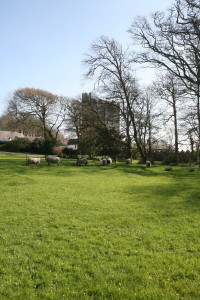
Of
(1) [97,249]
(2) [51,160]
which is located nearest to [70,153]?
(2) [51,160]

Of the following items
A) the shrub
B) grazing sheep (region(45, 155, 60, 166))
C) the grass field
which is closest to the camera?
the grass field

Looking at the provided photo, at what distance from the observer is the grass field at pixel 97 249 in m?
4.08

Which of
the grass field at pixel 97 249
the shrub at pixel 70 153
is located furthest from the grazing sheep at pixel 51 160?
the shrub at pixel 70 153

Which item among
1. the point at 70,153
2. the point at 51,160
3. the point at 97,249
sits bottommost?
the point at 97,249

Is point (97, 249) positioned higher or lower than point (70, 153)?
lower

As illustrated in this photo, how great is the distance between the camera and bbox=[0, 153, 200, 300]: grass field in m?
4.08

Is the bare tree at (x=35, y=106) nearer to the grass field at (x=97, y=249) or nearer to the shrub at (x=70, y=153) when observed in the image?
the shrub at (x=70, y=153)

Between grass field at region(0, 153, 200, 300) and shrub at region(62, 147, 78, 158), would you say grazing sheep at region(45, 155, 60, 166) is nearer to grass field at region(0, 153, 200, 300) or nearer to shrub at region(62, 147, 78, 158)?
grass field at region(0, 153, 200, 300)

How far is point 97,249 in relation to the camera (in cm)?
Result: 555

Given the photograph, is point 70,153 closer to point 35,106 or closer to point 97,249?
point 35,106

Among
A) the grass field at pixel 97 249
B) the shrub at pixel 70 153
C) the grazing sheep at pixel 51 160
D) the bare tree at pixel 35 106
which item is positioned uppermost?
the bare tree at pixel 35 106

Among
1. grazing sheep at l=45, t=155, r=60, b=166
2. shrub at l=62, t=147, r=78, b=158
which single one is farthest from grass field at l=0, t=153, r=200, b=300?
shrub at l=62, t=147, r=78, b=158

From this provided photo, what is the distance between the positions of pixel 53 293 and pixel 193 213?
21.3 ft

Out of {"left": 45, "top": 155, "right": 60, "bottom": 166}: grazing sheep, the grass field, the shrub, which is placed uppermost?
the shrub
